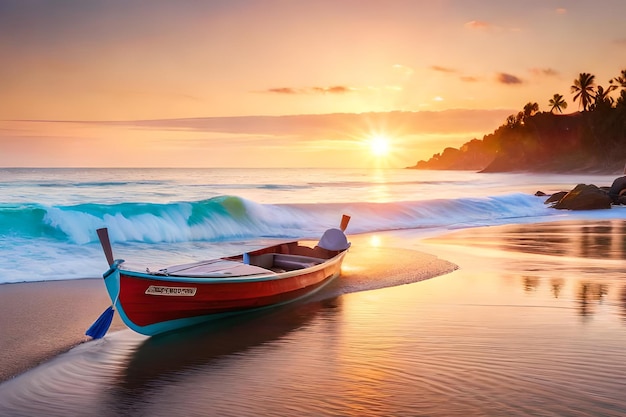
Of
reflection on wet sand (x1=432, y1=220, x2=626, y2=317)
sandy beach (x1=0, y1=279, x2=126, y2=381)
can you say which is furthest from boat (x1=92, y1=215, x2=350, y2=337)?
reflection on wet sand (x1=432, y1=220, x2=626, y2=317)

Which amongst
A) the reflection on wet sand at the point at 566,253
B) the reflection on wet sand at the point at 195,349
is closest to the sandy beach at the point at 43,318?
the reflection on wet sand at the point at 195,349

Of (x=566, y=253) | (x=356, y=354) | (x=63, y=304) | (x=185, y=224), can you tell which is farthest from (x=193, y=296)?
(x=185, y=224)

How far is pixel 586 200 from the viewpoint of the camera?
119ft

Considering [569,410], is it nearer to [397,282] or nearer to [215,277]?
[215,277]

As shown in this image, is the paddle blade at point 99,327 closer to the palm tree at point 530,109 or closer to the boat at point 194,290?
the boat at point 194,290

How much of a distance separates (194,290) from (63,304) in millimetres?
3368

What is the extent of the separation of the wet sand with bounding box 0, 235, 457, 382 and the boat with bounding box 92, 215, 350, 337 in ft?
3.17

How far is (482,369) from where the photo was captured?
7.73 meters

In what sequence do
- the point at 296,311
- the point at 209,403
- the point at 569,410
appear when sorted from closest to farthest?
the point at 569,410, the point at 209,403, the point at 296,311

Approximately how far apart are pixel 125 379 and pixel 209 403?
147 cm

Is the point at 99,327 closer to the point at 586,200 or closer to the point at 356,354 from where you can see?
the point at 356,354

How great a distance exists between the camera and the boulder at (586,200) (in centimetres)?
3594

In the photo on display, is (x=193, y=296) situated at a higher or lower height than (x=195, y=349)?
higher

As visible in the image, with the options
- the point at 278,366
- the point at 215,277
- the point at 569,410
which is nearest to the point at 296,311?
the point at 215,277
